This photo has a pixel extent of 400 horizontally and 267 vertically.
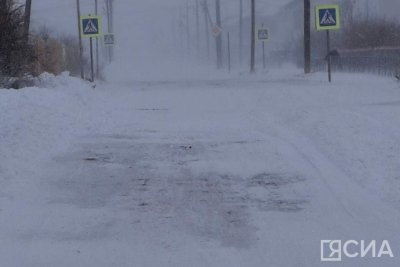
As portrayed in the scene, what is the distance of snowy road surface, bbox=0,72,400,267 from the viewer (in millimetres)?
7188

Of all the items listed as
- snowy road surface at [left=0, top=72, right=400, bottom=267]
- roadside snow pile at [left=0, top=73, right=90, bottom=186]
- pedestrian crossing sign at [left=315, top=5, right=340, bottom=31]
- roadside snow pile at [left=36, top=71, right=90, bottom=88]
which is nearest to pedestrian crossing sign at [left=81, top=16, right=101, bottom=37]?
roadside snow pile at [left=36, top=71, right=90, bottom=88]

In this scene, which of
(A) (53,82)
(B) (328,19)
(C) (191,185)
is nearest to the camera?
(C) (191,185)

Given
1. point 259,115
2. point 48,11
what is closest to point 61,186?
point 259,115

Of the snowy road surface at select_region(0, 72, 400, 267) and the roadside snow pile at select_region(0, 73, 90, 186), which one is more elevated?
the roadside snow pile at select_region(0, 73, 90, 186)

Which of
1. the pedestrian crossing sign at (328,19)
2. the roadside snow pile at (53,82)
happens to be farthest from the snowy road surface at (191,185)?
the pedestrian crossing sign at (328,19)

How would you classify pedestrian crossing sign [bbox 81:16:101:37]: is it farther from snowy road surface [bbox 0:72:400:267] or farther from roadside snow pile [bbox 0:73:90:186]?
snowy road surface [bbox 0:72:400:267]

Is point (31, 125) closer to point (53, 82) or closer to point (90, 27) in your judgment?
point (53, 82)

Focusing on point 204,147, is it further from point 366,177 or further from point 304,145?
point 366,177

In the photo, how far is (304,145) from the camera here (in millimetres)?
12422

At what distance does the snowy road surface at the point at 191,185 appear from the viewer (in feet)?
23.6

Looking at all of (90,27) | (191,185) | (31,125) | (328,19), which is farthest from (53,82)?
(191,185)

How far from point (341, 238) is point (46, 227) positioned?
9.96 ft

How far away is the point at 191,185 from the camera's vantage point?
9852mm

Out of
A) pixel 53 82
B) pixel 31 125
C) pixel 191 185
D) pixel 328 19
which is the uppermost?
pixel 328 19
